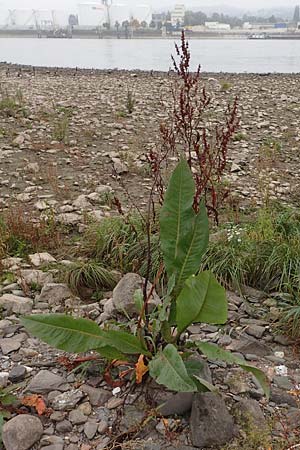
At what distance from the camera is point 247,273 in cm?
333

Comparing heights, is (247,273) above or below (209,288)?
below

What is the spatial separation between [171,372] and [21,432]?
651 millimetres

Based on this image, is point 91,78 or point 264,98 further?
point 91,78

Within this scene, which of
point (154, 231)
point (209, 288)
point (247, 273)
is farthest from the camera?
point (154, 231)

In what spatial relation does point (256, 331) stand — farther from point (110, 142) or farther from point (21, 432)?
point (110, 142)

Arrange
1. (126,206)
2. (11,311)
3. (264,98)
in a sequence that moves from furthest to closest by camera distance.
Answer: (264,98)
(126,206)
(11,311)

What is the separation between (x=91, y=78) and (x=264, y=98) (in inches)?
229

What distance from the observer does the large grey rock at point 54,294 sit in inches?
120

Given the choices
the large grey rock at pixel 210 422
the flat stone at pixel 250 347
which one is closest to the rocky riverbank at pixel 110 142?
the flat stone at pixel 250 347

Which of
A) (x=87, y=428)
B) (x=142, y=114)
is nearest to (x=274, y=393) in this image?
(x=87, y=428)

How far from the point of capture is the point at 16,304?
2.97 metres

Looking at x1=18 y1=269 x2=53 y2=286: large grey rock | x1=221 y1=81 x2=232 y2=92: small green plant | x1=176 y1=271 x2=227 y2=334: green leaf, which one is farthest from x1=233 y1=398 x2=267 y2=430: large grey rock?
x1=221 y1=81 x2=232 y2=92: small green plant

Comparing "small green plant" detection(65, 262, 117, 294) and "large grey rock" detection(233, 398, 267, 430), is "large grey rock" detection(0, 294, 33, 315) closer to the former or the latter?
"small green plant" detection(65, 262, 117, 294)

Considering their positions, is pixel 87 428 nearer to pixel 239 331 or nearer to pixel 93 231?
pixel 239 331
